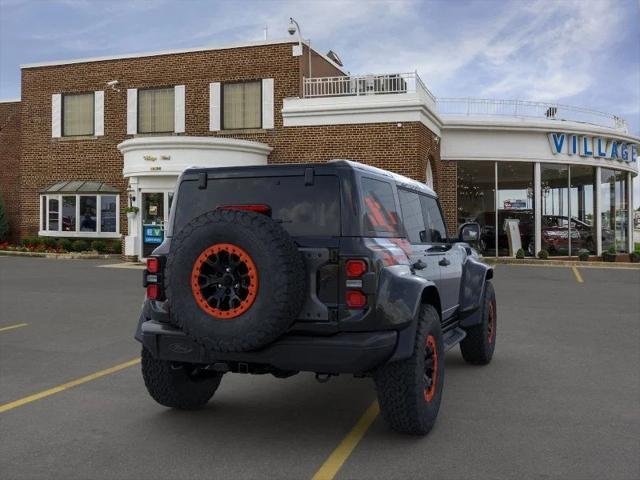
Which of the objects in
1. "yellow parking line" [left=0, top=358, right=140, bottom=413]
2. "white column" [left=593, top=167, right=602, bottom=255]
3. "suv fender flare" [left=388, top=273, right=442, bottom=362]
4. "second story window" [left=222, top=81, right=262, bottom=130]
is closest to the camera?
"suv fender flare" [left=388, top=273, right=442, bottom=362]

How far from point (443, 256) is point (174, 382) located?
8.65 ft

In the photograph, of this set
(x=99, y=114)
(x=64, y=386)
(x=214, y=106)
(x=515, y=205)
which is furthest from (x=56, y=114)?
(x=64, y=386)

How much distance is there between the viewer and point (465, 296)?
656cm

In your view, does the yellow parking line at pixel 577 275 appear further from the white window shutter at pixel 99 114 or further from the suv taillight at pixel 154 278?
the white window shutter at pixel 99 114

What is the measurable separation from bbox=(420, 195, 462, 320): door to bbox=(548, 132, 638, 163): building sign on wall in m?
19.8

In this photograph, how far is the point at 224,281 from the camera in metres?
4.05

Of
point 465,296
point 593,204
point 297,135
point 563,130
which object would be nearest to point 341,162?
point 465,296

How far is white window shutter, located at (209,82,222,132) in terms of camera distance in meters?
23.7

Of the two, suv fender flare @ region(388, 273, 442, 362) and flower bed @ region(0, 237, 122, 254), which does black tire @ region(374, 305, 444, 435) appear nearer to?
suv fender flare @ region(388, 273, 442, 362)

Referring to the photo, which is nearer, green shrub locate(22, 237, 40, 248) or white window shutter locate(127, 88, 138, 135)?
white window shutter locate(127, 88, 138, 135)

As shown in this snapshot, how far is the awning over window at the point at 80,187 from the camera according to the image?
2494cm

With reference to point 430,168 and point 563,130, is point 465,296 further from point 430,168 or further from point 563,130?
point 563,130

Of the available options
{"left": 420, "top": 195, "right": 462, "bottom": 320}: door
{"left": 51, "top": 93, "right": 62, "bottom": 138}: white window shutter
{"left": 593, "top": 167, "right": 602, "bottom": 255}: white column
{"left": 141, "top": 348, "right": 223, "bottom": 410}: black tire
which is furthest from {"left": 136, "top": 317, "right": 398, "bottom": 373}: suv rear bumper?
{"left": 51, "top": 93, "right": 62, "bottom": 138}: white window shutter

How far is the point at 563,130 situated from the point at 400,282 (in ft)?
74.0
